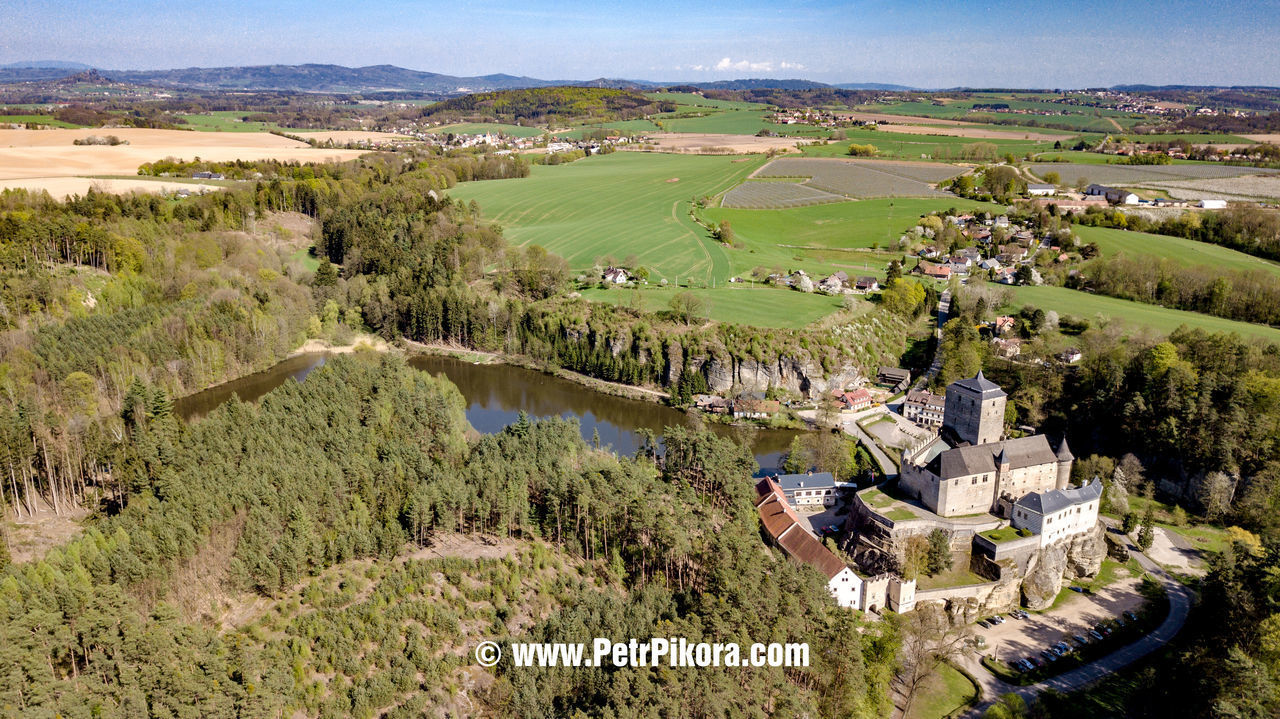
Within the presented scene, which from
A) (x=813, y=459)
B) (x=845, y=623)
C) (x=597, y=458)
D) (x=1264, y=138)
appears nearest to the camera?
(x=845, y=623)

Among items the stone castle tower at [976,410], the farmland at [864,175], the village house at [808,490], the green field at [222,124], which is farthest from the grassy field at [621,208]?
the green field at [222,124]

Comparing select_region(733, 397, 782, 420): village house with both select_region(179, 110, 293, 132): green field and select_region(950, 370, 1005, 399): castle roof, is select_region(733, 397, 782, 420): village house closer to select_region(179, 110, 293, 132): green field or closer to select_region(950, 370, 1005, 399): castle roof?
select_region(950, 370, 1005, 399): castle roof

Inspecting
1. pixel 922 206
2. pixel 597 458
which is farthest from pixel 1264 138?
pixel 597 458

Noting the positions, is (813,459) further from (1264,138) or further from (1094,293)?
(1264,138)

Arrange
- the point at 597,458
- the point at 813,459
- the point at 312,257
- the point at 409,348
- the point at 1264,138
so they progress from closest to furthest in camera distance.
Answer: the point at 597,458 < the point at 813,459 < the point at 409,348 < the point at 312,257 < the point at 1264,138

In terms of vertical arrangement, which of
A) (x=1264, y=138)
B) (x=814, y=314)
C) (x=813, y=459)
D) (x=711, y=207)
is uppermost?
(x=1264, y=138)

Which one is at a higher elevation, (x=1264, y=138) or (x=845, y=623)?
(x=1264, y=138)

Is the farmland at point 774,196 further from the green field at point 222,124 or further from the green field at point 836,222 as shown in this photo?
the green field at point 222,124
